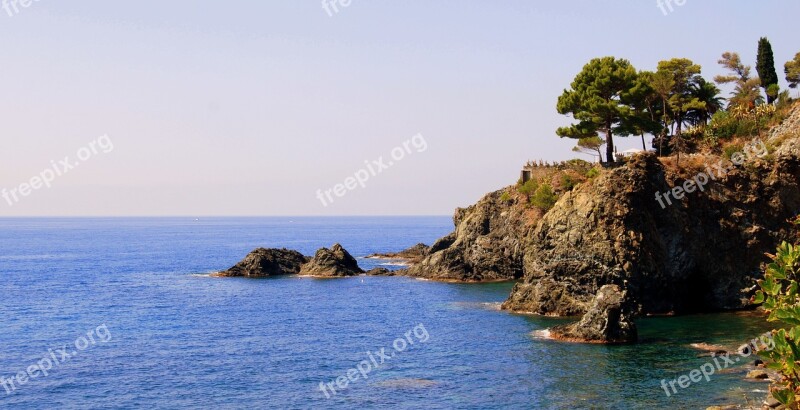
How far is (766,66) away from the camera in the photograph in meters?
100

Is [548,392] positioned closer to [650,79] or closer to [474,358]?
[474,358]

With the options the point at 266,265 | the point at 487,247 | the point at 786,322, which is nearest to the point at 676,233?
the point at 487,247

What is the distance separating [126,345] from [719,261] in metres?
58.4

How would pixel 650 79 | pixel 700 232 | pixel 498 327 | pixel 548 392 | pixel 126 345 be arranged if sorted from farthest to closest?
1. pixel 650 79
2. pixel 700 232
3. pixel 498 327
4. pixel 126 345
5. pixel 548 392

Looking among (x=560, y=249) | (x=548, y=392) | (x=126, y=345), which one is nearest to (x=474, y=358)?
(x=548, y=392)

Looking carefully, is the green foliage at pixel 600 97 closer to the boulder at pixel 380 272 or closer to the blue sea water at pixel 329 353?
the blue sea water at pixel 329 353

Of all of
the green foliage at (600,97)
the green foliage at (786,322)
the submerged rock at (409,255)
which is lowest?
the submerged rock at (409,255)

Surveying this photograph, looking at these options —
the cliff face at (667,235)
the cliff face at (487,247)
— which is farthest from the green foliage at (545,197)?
the cliff face at (667,235)

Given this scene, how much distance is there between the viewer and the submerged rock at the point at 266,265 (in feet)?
382

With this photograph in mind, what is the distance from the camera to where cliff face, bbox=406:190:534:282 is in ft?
349

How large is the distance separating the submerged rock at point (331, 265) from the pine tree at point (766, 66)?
222 ft

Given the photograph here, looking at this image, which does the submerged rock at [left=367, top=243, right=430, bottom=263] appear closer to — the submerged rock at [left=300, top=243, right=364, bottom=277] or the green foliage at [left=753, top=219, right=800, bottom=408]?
the submerged rock at [left=300, top=243, right=364, bottom=277]

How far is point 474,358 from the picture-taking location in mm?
53938

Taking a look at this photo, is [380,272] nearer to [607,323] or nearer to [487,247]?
[487,247]
